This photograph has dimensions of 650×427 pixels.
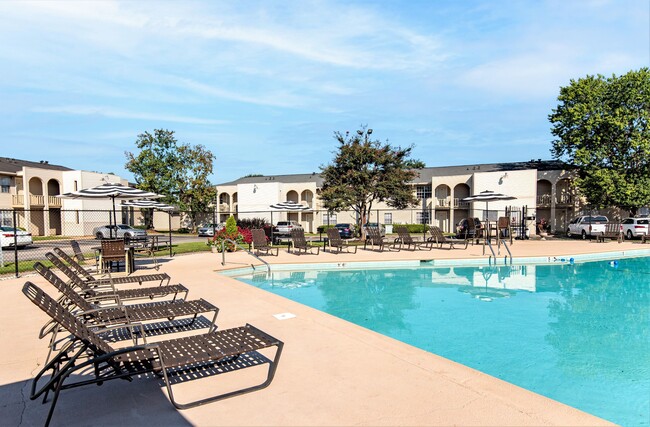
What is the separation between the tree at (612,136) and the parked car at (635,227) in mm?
2753

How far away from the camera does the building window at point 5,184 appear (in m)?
31.3

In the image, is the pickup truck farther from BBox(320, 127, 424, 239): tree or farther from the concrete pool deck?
the concrete pool deck

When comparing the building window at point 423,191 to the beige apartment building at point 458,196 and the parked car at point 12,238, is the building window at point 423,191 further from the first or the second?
the parked car at point 12,238

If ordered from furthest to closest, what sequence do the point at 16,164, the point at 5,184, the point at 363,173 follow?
the point at 16,164
the point at 5,184
the point at 363,173

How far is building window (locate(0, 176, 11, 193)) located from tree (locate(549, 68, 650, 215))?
43.9 metres

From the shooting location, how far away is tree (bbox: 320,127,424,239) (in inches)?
807

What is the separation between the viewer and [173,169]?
39594 millimetres

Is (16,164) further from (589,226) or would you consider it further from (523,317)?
(589,226)

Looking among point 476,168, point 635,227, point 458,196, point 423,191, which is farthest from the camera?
point 476,168

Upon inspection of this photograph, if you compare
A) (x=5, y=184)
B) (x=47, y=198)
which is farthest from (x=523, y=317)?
(x=5, y=184)

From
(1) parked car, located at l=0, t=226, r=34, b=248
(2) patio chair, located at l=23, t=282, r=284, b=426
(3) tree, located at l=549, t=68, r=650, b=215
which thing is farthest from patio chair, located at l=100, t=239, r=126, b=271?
(3) tree, located at l=549, t=68, r=650, b=215

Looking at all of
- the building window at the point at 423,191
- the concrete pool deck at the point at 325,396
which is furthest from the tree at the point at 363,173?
the building window at the point at 423,191

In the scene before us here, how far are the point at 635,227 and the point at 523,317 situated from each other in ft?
69.3

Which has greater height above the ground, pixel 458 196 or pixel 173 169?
pixel 173 169
